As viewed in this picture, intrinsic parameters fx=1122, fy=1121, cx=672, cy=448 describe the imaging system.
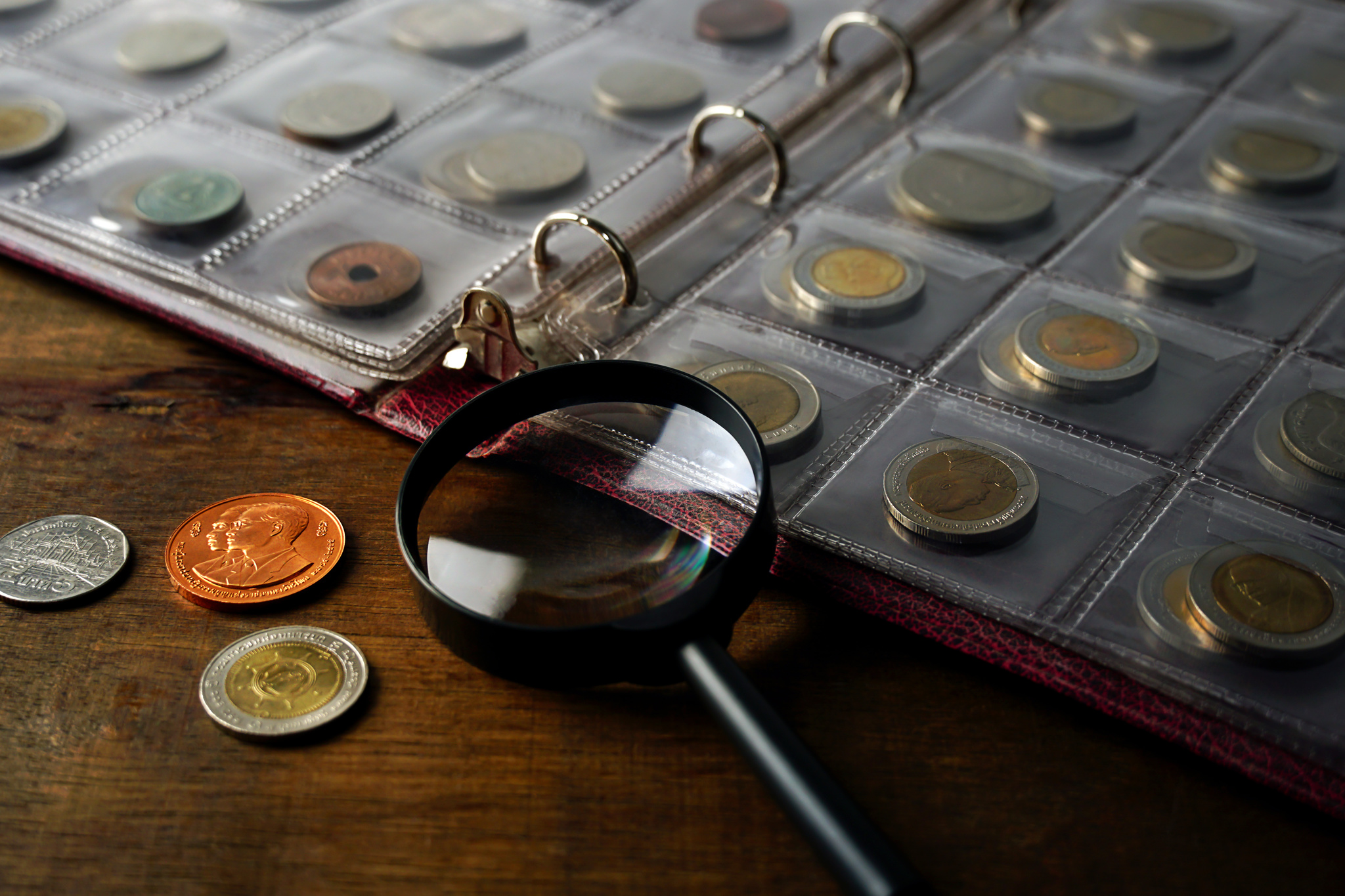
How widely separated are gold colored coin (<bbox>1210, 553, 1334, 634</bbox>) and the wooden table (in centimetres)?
11

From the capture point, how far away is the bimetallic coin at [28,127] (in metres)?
1.25

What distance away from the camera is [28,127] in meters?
1.29

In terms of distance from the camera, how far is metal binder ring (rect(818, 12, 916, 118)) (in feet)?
4.25

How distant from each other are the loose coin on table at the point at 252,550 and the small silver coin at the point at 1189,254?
0.78 metres

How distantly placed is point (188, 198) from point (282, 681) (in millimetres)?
613

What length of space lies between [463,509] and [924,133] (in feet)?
2.52

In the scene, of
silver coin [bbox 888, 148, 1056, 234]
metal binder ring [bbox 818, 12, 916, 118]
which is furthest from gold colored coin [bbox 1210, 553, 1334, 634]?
metal binder ring [bbox 818, 12, 916, 118]

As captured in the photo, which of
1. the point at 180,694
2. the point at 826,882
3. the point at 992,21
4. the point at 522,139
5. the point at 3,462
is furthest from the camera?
the point at 992,21

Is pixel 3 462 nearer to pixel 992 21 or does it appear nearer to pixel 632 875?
pixel 632 875

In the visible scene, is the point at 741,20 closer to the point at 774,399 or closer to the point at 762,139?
the point at 762,139

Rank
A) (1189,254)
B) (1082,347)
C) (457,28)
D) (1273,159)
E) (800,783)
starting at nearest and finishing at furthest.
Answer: (800,783) < (1082,347) < (1189,254) < (1273,159) < (457,28)

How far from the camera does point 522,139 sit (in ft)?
4.12

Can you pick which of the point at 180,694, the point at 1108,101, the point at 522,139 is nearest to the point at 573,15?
the point at 522,139

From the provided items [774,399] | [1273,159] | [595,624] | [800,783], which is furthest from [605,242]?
[1273,159]
